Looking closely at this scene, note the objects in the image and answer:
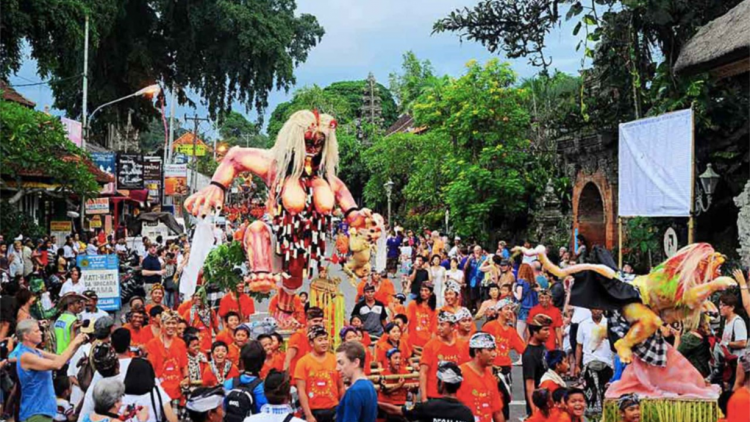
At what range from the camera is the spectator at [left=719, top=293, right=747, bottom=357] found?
8.05 metres

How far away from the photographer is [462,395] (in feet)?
20.9

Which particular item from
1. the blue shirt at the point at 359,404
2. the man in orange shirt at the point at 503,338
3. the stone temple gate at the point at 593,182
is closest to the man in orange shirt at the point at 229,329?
the man in orange shirt at the point at 503,338

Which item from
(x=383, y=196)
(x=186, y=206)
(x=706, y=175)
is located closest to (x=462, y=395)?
(x=186, y=206)

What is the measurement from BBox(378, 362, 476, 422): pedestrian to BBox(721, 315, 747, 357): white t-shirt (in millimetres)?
3569

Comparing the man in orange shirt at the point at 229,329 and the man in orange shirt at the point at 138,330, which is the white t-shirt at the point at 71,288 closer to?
the man in orange shirt at the point at 138,330

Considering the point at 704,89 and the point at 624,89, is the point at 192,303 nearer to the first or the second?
the point at 704,89

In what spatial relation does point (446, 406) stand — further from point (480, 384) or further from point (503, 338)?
point (503, 338)

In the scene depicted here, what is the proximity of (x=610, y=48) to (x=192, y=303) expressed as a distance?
36.2 ft

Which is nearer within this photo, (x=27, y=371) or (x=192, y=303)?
(x=27, y=371)

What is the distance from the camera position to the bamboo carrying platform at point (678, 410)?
578cm

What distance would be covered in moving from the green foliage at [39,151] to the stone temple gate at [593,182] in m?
12.3

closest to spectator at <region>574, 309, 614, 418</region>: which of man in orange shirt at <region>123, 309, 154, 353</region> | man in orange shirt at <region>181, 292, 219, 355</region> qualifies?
man in orange shirt at <region>181, 292, 219, 355</region>

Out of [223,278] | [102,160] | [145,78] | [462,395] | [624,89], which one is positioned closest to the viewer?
[462,395]

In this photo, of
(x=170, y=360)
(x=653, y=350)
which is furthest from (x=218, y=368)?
(x=653, y=350)
